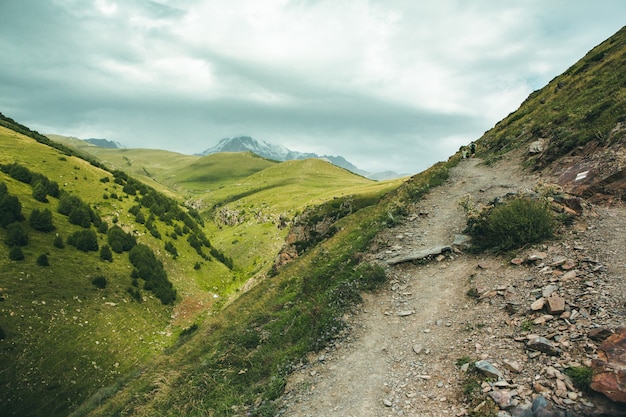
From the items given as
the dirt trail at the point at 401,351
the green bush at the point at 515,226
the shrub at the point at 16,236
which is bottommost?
the shrub at the point at 16,236

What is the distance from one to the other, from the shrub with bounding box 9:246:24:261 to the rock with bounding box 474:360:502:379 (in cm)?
3938

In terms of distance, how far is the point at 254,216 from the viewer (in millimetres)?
94938

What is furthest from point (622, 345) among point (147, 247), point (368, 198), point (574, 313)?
point (147, 247)

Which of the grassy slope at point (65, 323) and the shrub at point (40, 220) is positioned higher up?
the shrub at point (40, 220)

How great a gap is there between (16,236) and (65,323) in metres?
11.0

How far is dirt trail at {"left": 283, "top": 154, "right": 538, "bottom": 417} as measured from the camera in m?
8.84

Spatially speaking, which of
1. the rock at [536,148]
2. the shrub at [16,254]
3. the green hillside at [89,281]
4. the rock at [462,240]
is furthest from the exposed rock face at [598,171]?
the shrub at [16,254]

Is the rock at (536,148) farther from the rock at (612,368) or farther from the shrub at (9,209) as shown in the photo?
the shrub at (9,209)

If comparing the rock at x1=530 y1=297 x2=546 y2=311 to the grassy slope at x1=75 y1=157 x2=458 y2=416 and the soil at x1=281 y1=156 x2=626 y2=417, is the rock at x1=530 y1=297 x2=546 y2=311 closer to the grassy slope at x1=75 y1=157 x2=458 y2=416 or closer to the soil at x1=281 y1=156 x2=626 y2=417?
the soil at x1=281 y1=156 x2=626 y2=417

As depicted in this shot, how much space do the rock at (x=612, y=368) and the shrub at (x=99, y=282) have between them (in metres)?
40.0

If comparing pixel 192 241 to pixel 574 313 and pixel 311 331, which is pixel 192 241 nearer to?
pixel 311 331

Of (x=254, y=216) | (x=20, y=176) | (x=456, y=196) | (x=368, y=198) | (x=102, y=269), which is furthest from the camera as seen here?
(x=254, y=216)

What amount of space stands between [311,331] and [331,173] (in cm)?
15871

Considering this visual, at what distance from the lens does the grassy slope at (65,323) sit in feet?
78.2
